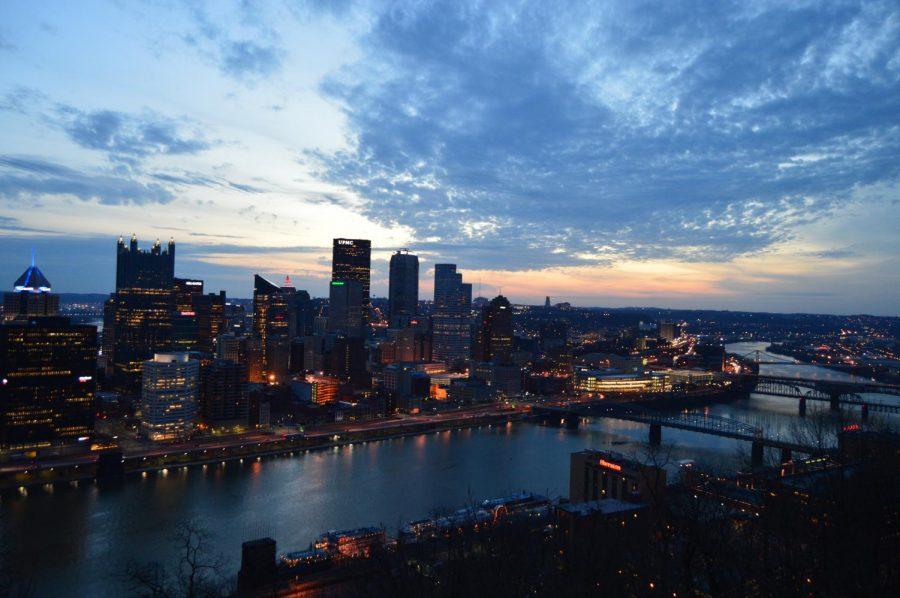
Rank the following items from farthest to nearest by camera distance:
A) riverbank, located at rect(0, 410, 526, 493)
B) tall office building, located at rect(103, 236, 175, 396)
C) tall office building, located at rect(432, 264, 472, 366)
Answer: tall office building, located at rect(432, 264, 472, 366), tall office building, located at rect(103, 236, 175, 396), riverbank, located at rect(0, 410, 526, 493)

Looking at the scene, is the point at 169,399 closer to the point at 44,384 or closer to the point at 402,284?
the point at 44,384

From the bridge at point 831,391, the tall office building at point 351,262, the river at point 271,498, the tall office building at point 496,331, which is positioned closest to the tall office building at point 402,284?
the tall office building at point 351,262

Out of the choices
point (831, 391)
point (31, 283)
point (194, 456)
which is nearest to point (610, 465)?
point (194, 456)

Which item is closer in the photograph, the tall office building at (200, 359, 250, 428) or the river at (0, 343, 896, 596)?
the river at (0, 343, 896, 596)

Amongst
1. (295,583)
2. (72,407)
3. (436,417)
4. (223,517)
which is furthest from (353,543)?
(436,417)

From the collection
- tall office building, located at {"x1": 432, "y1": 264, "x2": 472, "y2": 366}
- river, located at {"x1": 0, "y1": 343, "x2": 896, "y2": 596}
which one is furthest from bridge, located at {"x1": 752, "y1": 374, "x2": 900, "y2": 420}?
tall office building, located at {"x1": 432, "y1": 264, "x2": 472, "y2": 366}

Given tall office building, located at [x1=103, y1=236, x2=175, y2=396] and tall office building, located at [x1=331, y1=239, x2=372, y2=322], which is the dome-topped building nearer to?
tall office building, located at [x1=103, y1=236, x2=175, y2=396]

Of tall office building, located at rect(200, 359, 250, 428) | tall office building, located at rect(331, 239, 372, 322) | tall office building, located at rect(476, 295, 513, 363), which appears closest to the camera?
tall office building, located at rect(200, 359, 250, 428)
